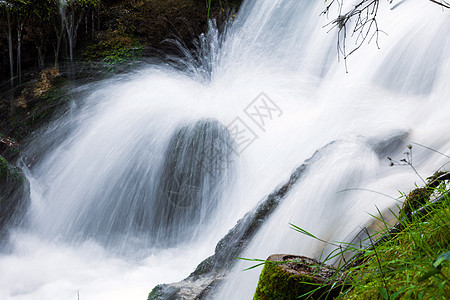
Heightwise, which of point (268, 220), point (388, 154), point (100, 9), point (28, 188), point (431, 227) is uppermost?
point (100, 9)

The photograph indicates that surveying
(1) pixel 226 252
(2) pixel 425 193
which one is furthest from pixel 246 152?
(2) pixel 425 193

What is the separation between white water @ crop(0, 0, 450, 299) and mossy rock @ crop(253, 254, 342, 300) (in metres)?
0.78

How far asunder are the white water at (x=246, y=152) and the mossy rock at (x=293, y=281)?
785 millimetres

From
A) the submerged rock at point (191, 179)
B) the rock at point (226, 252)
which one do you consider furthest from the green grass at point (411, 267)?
the submerged rock at point (191, 179)

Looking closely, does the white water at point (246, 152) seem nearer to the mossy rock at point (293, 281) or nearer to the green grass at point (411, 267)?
the mossy rock at point (293, 281)

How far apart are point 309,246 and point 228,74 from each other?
4.09 meters

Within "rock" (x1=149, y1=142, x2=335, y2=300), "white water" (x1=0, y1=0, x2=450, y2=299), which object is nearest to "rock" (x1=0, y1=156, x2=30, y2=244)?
"white water" (x1=0, y1=0, x2=450, y2=299)

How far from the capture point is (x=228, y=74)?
6551 mm

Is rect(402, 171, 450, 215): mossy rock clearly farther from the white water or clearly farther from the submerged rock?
the submerged rock

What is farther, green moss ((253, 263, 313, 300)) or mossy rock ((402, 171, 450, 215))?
mossy rock ((402, 171, 450, 215))

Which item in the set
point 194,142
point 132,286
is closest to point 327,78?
point 194,142

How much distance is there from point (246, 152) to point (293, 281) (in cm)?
329

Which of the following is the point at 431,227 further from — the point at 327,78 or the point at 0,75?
the point at 0,75

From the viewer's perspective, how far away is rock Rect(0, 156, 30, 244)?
468 cm
